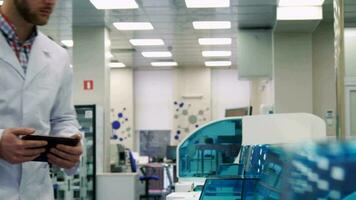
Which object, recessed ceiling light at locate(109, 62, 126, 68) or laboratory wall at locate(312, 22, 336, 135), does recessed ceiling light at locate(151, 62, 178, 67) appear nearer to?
recessed ceiling light at locate(109, 62, 126, 68)

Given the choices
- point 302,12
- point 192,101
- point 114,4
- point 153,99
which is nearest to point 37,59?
point 114,4

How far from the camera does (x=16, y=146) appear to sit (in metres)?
1.28

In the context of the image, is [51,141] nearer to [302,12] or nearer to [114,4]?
[114,4]

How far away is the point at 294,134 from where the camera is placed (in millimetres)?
3514

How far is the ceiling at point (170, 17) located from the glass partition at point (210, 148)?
7.66 feet

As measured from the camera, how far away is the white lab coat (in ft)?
4.62

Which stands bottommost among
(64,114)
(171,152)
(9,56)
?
(171,152)

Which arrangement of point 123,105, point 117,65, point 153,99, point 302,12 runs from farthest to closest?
point 153,99, point 123,105, point 117,65, point 302,12

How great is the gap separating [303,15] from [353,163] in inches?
303

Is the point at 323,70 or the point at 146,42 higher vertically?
the point at 146,42

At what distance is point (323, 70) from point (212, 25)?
6.55 feet

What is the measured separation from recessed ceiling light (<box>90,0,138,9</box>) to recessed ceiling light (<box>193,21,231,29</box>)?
1.49 meters

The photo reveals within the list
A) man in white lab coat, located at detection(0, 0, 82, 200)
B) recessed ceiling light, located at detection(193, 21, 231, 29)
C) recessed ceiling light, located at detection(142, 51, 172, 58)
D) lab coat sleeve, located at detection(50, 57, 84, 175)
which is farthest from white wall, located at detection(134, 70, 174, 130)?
man in white lab coat, located at detection(0, 0, 82, 200)

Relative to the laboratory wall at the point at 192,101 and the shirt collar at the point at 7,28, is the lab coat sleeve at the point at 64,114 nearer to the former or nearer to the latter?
the shirt collar at the point at 7,28
